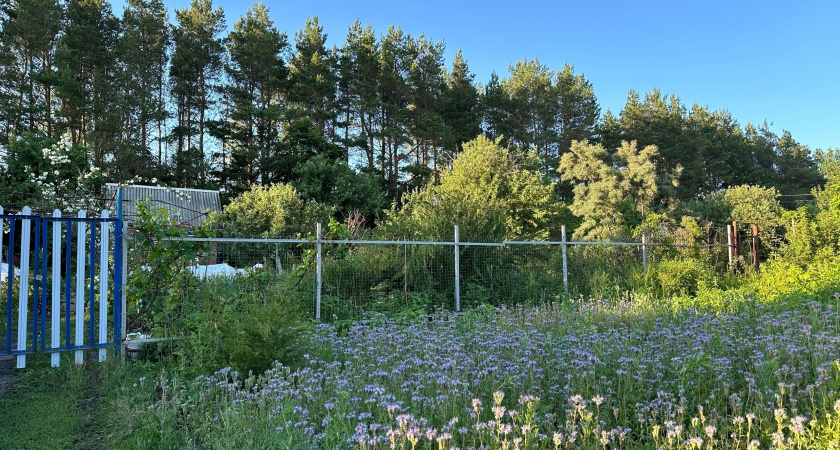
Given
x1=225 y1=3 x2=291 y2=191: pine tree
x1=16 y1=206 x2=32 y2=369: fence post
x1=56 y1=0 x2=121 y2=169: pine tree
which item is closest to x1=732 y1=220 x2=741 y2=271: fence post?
x1=16 y1=206 x2=32 y2=369: fence post

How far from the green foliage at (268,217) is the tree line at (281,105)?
2.67m

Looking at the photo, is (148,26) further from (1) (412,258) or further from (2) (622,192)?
(2) (622,192)

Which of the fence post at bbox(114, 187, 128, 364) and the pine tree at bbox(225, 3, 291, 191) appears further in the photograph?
the pine tree at bbox(225, 3, 291, 191)

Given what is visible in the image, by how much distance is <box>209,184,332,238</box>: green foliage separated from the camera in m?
15.7

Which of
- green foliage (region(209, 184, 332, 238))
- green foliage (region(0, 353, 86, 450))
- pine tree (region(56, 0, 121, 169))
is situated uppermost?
pine tree (region(56, 0, 121, 169))

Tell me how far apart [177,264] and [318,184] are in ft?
56.5

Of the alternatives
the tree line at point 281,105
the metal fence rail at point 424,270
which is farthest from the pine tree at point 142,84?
the metal fence rail at point 424,270

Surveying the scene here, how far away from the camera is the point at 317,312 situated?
22.1ft

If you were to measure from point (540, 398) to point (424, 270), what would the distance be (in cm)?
537

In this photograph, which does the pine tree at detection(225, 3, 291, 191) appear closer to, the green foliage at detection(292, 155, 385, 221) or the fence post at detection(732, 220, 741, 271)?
the green foliage at detection(292, 155, 385, 221)

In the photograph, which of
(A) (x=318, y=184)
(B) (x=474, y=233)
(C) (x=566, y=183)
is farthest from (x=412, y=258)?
(C) (x=566, y=183)

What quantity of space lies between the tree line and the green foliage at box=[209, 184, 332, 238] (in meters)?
2.67

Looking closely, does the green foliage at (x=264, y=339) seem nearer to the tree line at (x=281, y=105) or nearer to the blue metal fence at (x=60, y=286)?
the blue metal fence at (x=60, y=286)

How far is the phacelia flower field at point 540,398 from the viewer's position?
2428 millimetres
